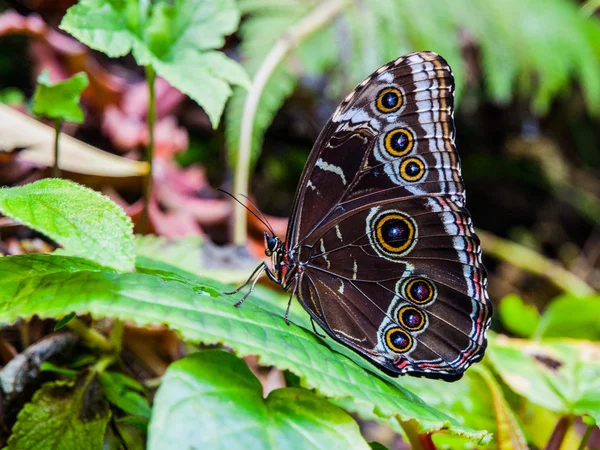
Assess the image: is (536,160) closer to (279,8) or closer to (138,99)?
(279,8)

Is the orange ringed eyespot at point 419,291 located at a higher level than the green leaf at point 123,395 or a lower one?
higher

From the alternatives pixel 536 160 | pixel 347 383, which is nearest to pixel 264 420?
pixel 347 383

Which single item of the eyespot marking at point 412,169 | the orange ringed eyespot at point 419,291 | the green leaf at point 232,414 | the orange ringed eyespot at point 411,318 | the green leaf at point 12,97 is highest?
the eyespot marking at point 412,169

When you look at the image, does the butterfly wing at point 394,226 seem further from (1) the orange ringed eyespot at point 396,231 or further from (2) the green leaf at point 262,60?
(2) the green leaf at point 262,60

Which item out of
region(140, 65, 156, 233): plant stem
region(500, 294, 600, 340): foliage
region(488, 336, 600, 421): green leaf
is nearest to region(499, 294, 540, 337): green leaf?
region(500, 294, 600, 340): foliage

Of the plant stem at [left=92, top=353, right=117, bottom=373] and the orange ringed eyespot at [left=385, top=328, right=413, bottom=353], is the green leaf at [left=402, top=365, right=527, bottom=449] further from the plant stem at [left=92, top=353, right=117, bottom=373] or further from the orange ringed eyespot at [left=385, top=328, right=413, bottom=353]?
the plant stem at [left=92, top=353, right=117, bottom=373]

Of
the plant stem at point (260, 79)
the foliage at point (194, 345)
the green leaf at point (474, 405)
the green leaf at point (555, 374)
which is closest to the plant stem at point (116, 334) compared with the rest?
the foliage at point (194, 345)
